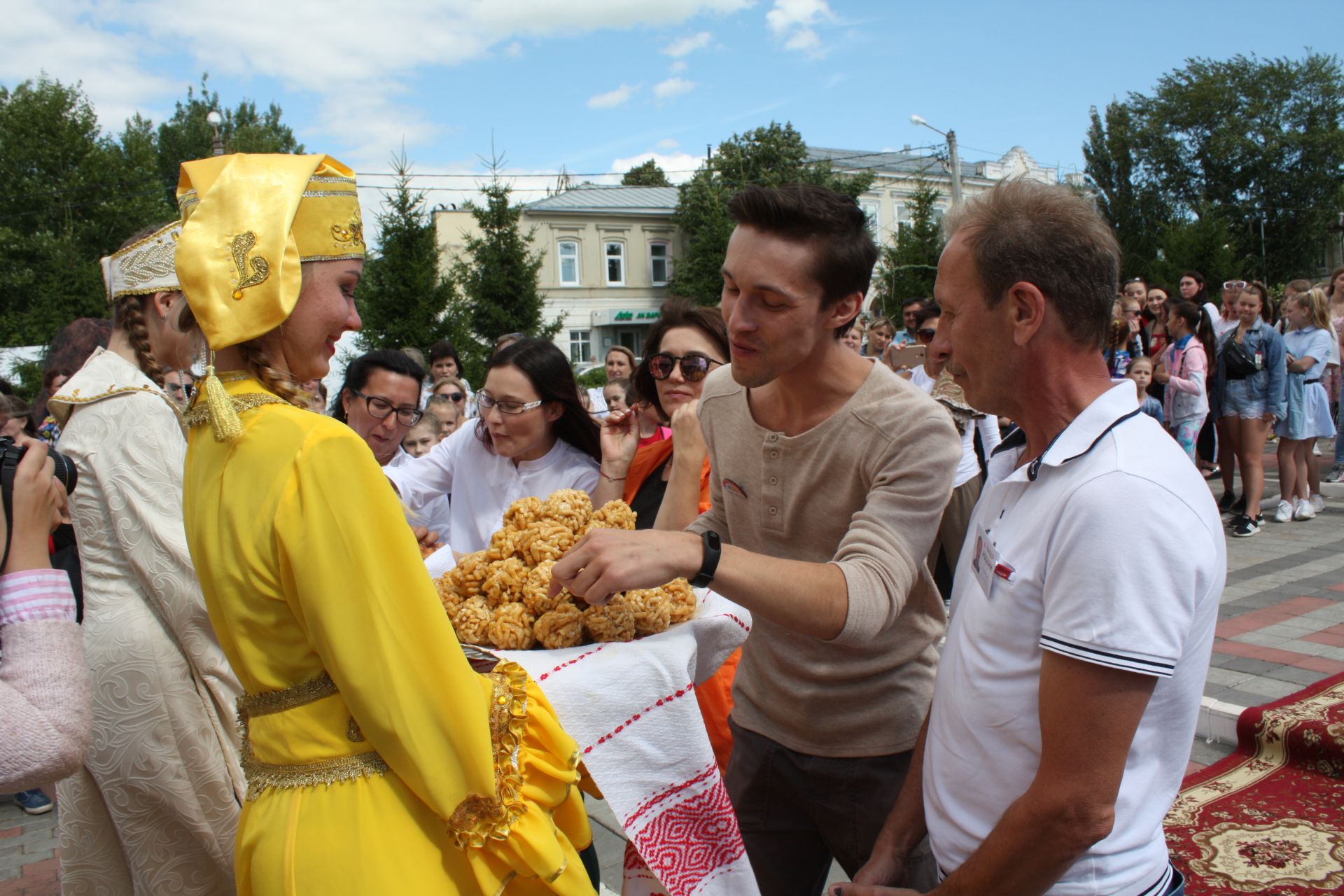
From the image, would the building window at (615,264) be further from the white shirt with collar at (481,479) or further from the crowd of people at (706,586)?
the crowd of people at (706,586)

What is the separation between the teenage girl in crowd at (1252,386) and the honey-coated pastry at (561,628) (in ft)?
29.1

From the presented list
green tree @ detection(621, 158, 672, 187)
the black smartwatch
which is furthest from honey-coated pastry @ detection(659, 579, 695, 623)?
green tree @ detection(621, 158, 672, 187)

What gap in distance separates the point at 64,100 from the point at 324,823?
40799 millimetres

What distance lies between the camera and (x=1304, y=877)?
127 inches

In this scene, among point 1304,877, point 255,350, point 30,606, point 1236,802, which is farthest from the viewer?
point 1236,802

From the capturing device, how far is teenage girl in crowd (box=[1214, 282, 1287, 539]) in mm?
8906

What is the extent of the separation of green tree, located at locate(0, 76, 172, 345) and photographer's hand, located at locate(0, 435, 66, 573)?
33.6 meters

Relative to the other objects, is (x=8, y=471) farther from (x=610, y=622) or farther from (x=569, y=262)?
(x=569, y=262)

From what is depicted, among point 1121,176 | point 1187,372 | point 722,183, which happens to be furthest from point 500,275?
point 1121,176

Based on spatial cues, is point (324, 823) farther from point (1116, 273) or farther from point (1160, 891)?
point (1116, 273)

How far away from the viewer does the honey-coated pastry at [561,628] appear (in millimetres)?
1946

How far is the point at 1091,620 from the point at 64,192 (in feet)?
129

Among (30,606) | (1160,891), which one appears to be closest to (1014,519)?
(1160,891)

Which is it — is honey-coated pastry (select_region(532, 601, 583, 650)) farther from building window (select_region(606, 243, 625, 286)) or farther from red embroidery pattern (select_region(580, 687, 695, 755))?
building window (select_region(606, 243, 625, 286))
